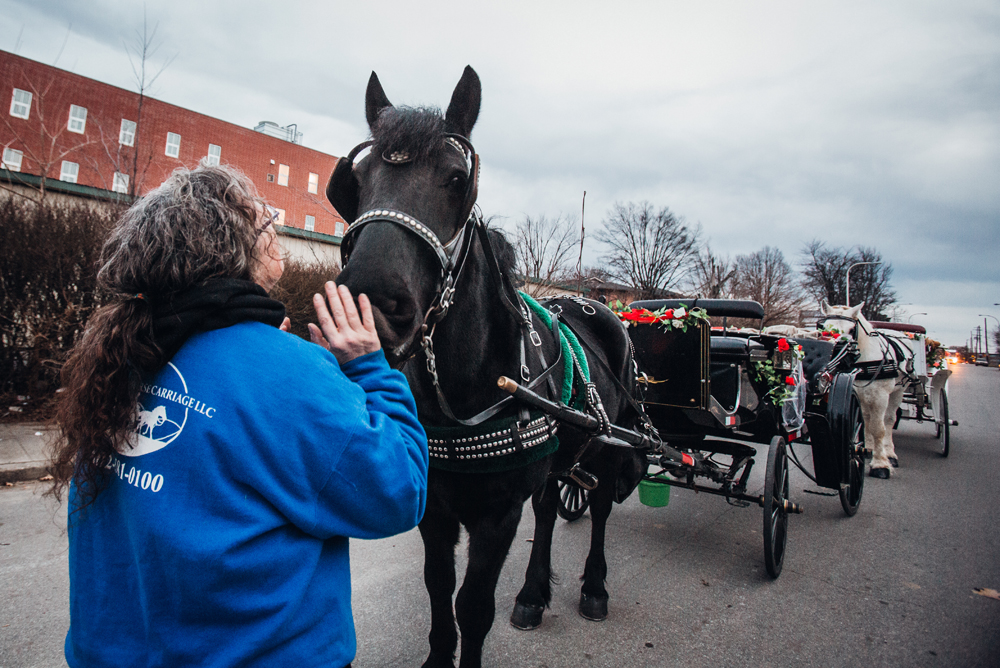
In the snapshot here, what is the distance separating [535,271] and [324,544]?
15.2 metres

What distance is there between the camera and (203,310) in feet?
3.51

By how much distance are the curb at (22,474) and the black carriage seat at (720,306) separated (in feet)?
19.1

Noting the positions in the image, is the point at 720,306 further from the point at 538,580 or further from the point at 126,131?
the point at 126,131

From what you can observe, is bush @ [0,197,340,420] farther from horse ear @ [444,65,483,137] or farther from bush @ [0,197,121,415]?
horse ear @ [444,65,483,137]

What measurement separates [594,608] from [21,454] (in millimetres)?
5710

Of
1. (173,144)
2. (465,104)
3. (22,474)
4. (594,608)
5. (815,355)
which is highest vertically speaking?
(173,144)

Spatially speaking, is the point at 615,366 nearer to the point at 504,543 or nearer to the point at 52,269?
the point at 504,543

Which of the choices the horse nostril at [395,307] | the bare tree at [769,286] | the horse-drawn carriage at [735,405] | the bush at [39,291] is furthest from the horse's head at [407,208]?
the bare tree at [769,286]

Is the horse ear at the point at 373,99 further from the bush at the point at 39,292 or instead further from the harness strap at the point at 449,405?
the bush at the point at 39,292

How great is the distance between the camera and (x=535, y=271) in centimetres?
1623

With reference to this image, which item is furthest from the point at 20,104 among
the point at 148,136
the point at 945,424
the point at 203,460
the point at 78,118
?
the point at 945,424

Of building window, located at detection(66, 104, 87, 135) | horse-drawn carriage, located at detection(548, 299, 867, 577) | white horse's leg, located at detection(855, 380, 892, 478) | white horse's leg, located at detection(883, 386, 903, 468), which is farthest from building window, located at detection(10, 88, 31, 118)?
white horse's leg, located at detection(883, 386, 903, 468)

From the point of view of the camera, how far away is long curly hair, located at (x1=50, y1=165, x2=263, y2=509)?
1.06 metres

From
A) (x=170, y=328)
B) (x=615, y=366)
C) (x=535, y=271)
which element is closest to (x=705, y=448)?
(x=615, y=366)
